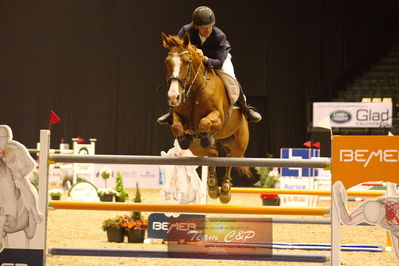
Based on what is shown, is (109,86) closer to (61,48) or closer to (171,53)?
(61,48)

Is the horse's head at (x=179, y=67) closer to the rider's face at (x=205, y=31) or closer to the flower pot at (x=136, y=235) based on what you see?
the rider's face at (x=205, y=31)

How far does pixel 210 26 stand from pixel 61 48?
13325 mm

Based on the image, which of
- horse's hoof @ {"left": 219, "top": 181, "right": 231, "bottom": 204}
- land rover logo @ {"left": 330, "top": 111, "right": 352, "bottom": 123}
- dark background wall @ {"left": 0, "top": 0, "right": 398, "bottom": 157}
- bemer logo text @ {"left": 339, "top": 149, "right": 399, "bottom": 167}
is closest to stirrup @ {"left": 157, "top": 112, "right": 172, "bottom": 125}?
horse's hoof @ {"left": 219, "top": 181, "right": 231, "bottom": 204}

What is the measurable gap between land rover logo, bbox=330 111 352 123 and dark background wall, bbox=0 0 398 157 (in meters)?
3.09

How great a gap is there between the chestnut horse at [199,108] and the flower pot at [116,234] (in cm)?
259

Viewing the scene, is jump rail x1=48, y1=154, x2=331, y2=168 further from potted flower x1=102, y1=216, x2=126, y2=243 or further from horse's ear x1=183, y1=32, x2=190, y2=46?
potted flower x1=102, y1=216, x2=126, y2=243

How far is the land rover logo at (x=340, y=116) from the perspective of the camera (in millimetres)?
13492

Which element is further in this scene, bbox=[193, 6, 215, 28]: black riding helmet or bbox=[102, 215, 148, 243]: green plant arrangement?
bbox=[102, 215, 148, 243]: green plant arrangement

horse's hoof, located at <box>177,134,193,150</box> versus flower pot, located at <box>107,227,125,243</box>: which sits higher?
horse's hoof, located at <box>177,134,193,150</box>

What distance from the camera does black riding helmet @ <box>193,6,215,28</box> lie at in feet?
13.9

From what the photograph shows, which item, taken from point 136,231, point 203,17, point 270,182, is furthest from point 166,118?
point 270,182

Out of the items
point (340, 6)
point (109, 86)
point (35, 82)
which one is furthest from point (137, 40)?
point (340, 6)

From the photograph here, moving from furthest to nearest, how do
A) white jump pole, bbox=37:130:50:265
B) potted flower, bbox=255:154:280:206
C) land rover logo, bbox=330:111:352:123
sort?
land rover logo, bbox=330:111:352:123 → potted flower, bbox=255:154:280:206 → white jump pole, bbox=37:130:50:265

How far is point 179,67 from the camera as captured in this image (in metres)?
3.76
